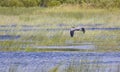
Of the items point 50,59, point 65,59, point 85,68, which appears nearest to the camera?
point 85,68

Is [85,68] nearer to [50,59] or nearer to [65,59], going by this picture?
[65,59]

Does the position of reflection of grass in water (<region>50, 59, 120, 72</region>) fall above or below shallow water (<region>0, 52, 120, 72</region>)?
above

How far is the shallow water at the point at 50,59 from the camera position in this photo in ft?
51.7

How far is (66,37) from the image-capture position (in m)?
25.3

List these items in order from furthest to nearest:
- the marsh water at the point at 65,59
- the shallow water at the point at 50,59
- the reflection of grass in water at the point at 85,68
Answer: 1. the shallow water at the point at 50,59
2. the marsh water at the point at 65,59
3. the reflection of grass in water at the point at 85,68

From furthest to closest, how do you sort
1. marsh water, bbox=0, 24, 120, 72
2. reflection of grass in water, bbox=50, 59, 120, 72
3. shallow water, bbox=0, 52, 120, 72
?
shallow water, bbox=0, 52, 120, 72
marsh water, bbox=0, 24, 120, 72
reflection of grass in water, bbox=50, 59, 120, 72

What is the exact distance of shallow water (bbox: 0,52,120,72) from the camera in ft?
51.7

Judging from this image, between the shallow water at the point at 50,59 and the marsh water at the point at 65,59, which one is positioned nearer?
the marsh water at the point at 65,59

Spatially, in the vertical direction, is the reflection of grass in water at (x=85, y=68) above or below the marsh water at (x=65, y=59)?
above

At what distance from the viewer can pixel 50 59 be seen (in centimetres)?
1838

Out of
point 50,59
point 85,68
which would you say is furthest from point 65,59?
point 85,68

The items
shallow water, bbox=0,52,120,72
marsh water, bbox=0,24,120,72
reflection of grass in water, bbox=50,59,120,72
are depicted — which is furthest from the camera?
shallow water, bbox=0,52,120,72

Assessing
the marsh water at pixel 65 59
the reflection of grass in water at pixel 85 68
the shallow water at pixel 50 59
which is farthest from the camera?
the shallow water at pixel 50 59

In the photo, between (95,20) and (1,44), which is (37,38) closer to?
(1,44)
